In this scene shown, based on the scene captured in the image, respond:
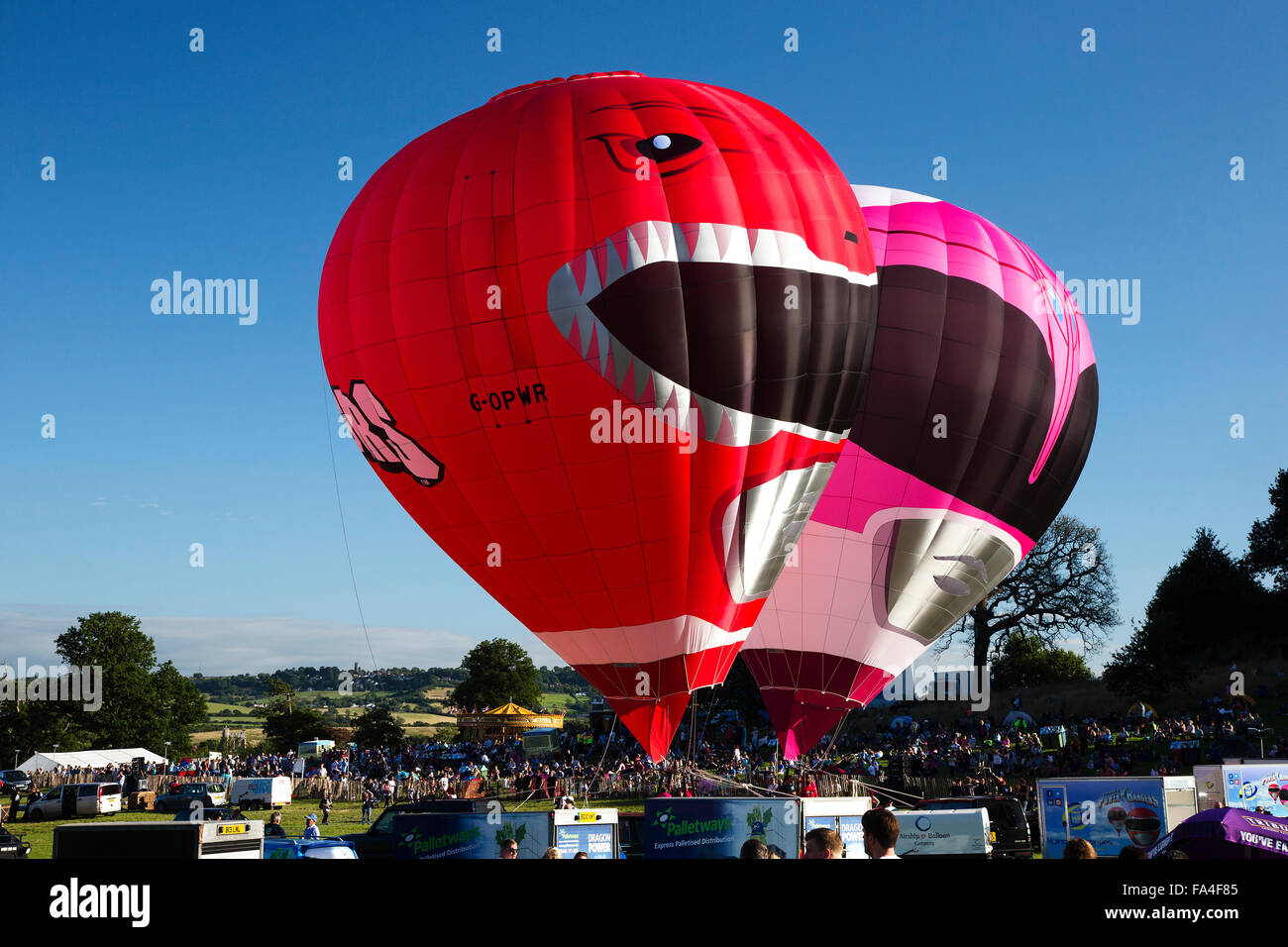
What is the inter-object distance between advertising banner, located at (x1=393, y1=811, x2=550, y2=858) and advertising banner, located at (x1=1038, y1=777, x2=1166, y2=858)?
8.44 m

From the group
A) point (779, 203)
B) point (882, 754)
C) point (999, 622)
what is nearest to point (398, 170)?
point (779, 203)

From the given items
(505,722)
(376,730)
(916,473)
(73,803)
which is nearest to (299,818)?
(73,803)

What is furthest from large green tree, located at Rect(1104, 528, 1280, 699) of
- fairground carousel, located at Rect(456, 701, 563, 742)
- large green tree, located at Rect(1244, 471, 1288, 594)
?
fairground carousel, located at Rect(456, 701, 563, 742)

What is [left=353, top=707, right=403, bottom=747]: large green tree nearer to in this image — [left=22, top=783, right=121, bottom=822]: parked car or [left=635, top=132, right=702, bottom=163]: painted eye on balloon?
[left=22, top=783, right=121, bottom=822]: parked car

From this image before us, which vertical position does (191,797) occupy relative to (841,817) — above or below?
below

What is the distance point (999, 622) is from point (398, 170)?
51.0 meters

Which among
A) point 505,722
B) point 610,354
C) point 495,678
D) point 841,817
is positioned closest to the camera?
point 841,817

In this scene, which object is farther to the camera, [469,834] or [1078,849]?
[469,834]

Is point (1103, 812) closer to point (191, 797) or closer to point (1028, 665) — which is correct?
point (191, 797)

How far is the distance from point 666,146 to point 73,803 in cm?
3181

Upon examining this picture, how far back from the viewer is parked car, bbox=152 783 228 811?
36844 millimetres

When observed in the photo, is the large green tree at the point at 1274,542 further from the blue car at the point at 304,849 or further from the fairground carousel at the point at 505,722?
the blue car at the point at 304,849

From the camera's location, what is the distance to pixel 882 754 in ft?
135

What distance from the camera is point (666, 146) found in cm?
1766
